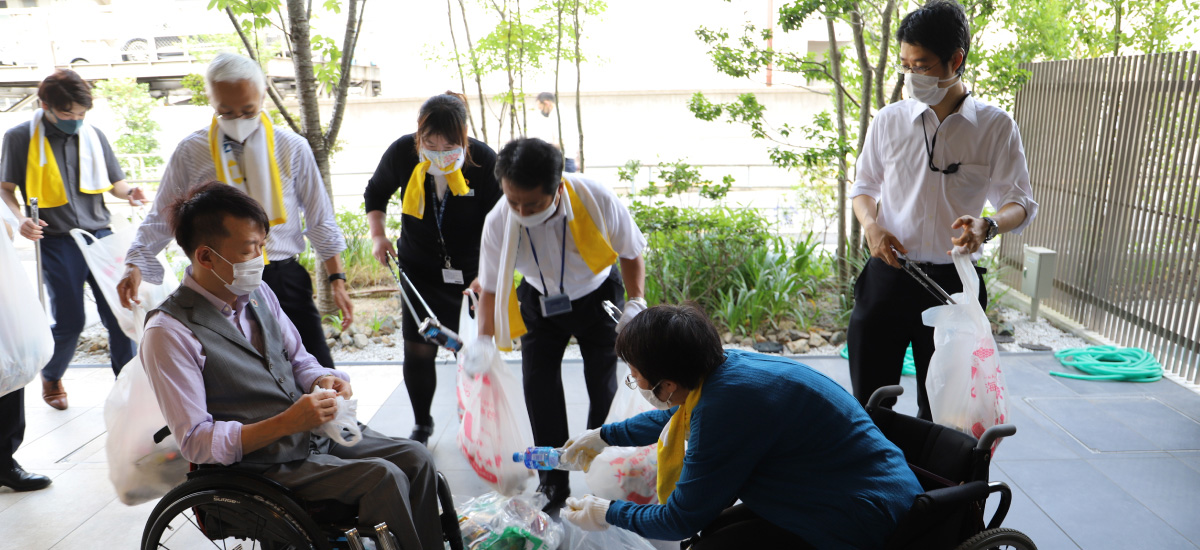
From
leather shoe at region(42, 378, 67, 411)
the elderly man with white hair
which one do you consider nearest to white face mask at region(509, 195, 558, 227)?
the elderly man with white hair

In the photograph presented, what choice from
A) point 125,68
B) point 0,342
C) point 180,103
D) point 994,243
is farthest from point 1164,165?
point 180,103

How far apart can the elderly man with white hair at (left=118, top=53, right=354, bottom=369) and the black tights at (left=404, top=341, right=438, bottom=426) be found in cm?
40

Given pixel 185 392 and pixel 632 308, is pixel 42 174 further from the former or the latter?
pixel 632 308

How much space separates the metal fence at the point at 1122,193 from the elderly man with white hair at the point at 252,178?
405 centimetres

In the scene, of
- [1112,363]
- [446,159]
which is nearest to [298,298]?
[446,159]

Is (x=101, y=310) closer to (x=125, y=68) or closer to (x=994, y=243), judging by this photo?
(x=994, y=243)

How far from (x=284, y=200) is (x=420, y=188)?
18.5 inches

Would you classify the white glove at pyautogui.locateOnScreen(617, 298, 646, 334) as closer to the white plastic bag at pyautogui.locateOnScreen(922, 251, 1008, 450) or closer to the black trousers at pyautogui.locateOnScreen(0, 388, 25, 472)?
the white plastic bag at pyautogui.locateOnScreen(922, 251, 1008, 450)

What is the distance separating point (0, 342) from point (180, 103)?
8.74m

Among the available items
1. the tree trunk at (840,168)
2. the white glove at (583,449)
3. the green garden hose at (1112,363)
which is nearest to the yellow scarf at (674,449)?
the white glove at (583,449)

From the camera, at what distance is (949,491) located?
1.52 meters

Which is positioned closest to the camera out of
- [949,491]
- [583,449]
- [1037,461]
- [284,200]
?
[949,491]

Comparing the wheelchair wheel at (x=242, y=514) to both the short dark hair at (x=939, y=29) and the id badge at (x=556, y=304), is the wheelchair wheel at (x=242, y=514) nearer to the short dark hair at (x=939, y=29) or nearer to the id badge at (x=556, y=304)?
the id badge at (x=556, y=304)

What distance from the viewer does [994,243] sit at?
5605 mm
